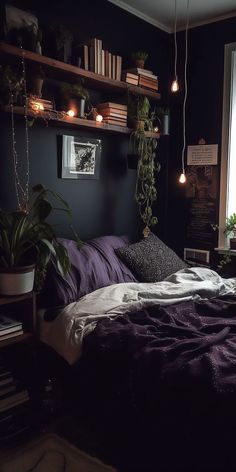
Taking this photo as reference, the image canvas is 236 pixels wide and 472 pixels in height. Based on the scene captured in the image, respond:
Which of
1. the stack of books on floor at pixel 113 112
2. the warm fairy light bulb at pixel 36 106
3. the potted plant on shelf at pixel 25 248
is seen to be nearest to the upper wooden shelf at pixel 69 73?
the stack of books on floor at pixel 113 112

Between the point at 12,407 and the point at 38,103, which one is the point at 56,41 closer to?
the point at 38,103

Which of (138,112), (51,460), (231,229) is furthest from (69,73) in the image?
(51,460)

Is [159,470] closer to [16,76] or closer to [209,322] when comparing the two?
[209,322]

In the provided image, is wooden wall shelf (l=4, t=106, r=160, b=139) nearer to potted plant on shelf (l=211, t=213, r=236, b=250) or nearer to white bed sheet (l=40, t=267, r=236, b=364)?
potted plant on shelf (l=211, t=213, r=236, b=250)

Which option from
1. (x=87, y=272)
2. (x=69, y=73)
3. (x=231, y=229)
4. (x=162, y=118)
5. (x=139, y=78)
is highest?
(x=139, y=78)

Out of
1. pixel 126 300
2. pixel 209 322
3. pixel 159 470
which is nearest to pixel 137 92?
pixel 126 300

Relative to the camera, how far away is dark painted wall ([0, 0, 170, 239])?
2770 millimetres

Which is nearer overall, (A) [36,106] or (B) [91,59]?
(A) [36,106]

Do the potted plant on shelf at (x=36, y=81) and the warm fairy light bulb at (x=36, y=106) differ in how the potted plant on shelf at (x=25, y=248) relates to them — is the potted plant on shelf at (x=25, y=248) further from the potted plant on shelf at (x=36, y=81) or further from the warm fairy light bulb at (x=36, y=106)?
the potted plant on shelf at (x=36, y=81)

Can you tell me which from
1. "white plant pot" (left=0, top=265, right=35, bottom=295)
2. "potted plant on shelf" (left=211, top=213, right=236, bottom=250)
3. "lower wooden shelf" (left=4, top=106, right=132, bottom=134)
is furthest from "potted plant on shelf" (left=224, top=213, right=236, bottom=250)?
"white plant pot" (left=0, top=265, right=35, bottom=295)

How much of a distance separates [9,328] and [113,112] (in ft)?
5.99

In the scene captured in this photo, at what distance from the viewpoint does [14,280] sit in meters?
2.13

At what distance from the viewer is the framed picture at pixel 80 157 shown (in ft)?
9.85

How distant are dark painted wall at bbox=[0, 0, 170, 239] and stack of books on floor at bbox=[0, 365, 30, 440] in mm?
1095
